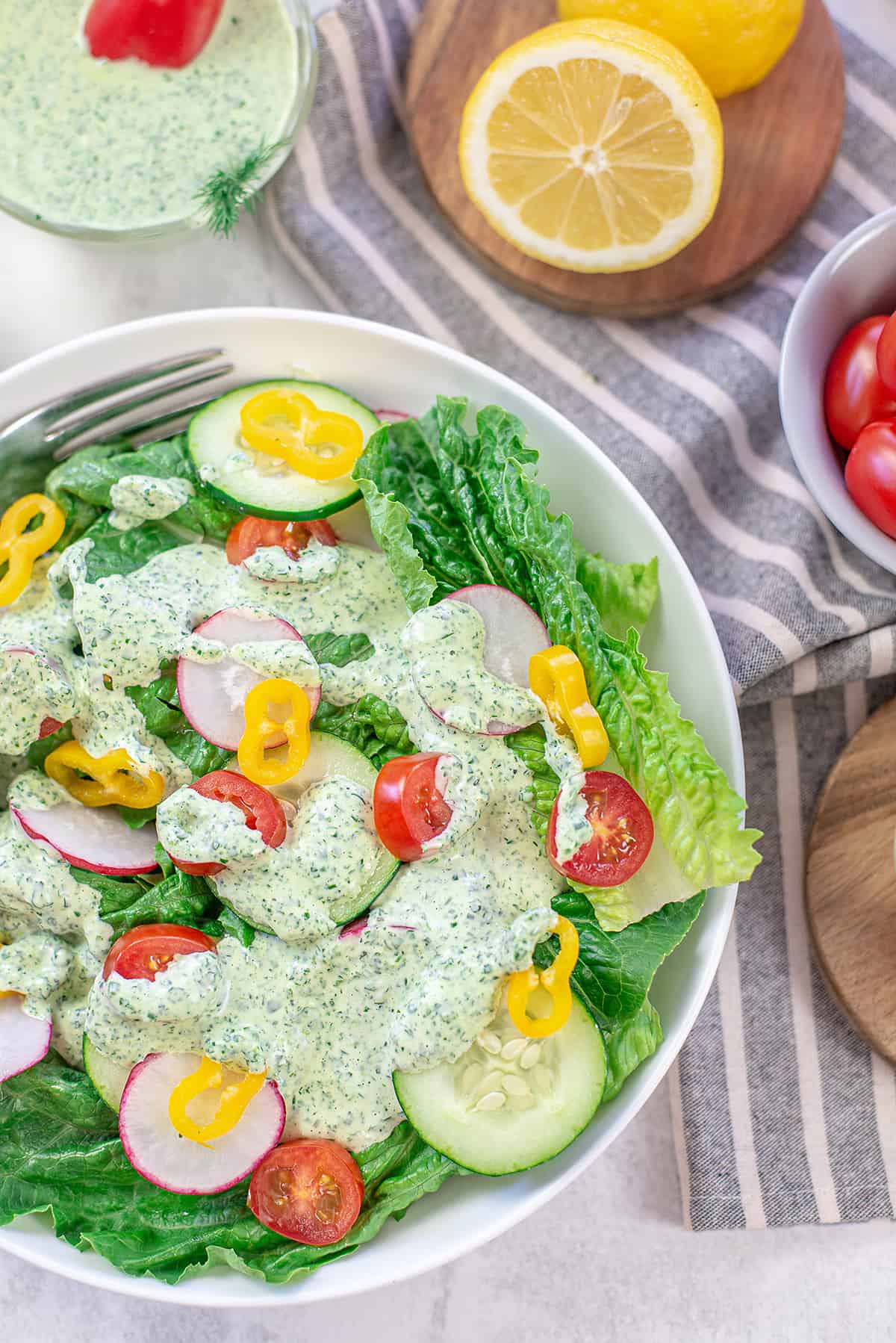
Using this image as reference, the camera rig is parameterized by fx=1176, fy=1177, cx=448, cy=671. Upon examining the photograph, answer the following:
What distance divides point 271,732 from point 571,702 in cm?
63

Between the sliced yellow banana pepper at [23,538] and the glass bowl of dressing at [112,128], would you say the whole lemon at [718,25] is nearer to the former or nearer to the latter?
the glass bowl of dressing at [112,128]

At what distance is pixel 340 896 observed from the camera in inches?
96.7

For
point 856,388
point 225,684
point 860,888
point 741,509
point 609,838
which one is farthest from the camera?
point 741,509

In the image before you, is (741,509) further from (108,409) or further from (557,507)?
(108,409)

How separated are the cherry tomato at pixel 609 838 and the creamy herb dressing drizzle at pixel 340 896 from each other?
67mm

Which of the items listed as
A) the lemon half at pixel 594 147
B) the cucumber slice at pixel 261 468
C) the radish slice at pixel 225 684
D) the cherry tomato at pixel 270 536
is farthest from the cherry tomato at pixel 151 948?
the lemon half at pixel 594 147

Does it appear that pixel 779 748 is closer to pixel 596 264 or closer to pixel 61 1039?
pixel 596 264

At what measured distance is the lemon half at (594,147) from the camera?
268 centimetres

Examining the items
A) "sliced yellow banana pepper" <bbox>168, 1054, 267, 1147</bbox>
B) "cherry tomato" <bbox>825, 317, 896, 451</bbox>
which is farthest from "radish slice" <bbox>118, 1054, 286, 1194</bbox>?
"cherry tomato" <bbox>825, 317, 896, 451</bbox>

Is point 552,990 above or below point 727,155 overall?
below

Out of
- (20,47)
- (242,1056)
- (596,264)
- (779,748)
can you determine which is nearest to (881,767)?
(779,748)

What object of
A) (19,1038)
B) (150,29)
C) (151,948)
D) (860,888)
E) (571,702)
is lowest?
(860,888)

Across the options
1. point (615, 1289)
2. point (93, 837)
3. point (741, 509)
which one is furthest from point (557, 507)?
point (615, 1289)

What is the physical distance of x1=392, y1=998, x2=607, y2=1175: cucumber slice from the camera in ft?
7.77
